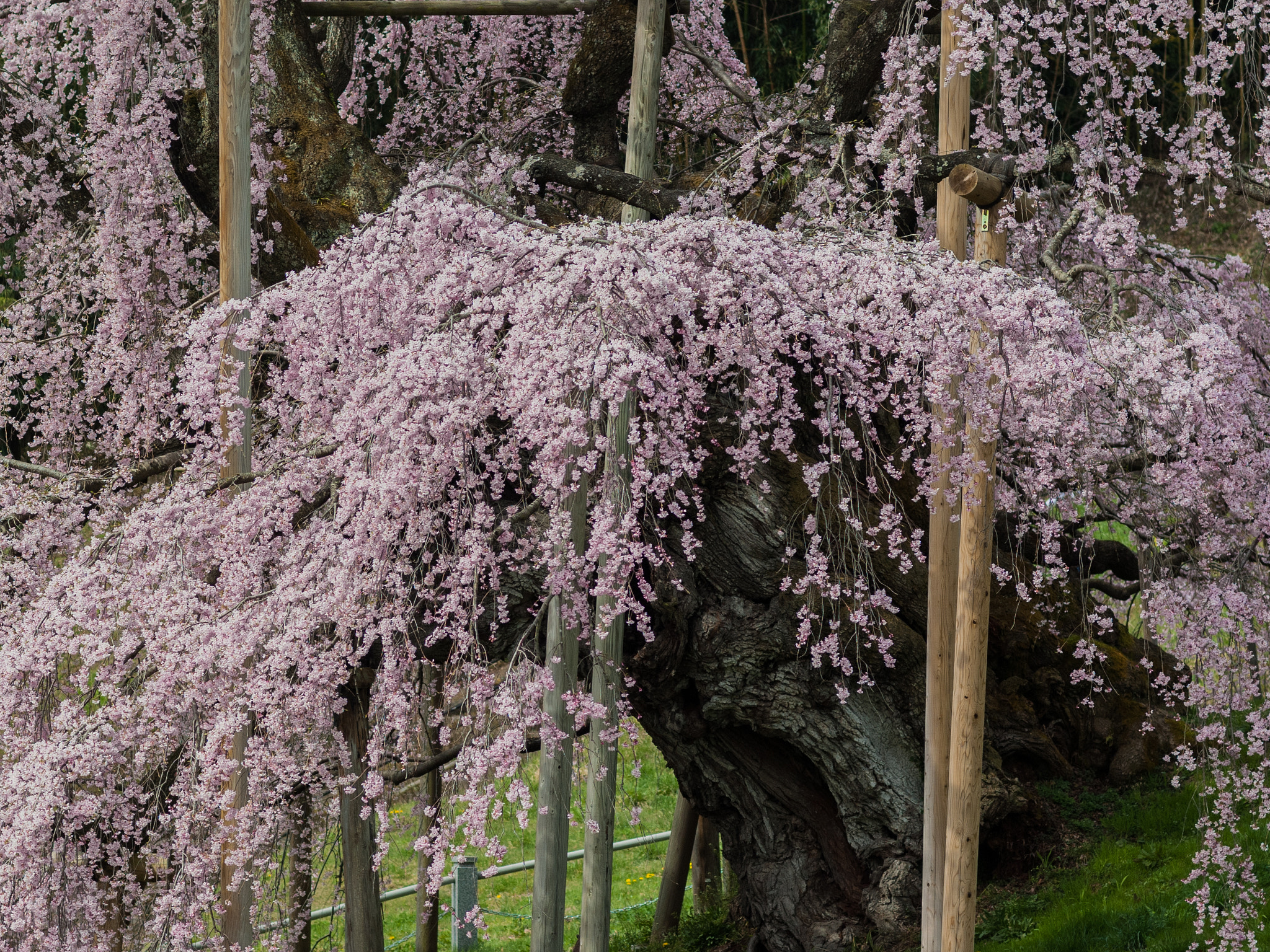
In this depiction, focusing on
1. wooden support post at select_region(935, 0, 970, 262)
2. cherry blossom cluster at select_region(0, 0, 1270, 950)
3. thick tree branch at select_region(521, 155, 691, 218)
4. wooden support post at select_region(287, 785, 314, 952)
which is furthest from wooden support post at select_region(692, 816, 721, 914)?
wooden support post at select_region(935, 0, 970, 262)

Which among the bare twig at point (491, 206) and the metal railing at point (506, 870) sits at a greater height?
the bare twig at point (491, 206)

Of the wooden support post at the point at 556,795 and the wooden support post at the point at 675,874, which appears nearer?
the wooden support post at the point at 556,795

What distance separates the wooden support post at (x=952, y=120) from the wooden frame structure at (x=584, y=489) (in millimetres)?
1152

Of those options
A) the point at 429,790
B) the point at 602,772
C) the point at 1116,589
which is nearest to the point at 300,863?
the point at 429,790

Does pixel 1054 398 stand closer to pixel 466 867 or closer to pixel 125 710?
pixel 125 710

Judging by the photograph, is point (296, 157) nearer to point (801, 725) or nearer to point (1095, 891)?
point (801, 725)

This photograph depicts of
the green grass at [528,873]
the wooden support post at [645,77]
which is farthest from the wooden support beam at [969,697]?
the green grass at [528,873]

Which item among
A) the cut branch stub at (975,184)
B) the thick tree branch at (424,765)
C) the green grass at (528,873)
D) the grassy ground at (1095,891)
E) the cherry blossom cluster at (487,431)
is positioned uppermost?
the cut branch stub at (975,184)

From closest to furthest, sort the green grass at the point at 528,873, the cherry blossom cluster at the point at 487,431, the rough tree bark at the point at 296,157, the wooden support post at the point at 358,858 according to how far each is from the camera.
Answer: the cherry blossom cluster at the point at 487,431
the rough tree bark at the point at 296,157
the wooden support post at the point at 358,858
the green grass at the point at 528,873

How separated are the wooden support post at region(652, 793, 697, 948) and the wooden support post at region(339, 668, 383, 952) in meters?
1.55

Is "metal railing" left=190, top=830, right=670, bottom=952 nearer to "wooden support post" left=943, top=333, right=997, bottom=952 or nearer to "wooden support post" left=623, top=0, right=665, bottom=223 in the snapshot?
"wooden support post" left=943, top=333, right=997, bottom=952

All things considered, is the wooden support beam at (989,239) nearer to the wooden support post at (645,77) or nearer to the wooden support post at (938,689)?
the wooden support post at (938,689)

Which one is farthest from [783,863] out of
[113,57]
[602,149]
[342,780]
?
[113,57]

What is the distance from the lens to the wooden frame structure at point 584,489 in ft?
13.8
